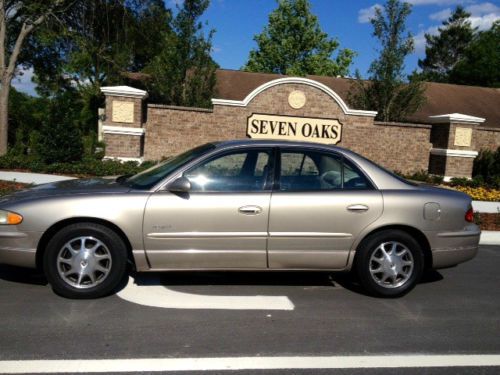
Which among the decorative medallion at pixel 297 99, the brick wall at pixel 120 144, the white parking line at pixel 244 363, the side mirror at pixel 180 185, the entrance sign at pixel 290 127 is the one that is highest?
the decorative medallion at pixel 297 99

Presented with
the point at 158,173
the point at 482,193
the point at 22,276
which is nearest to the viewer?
the point at 158,173

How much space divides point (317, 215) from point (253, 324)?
1228 mm

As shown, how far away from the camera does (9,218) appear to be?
4578mm

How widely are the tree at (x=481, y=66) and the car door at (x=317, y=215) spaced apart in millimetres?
37156

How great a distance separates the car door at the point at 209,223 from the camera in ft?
15.3

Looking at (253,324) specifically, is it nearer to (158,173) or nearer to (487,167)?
(158,173)

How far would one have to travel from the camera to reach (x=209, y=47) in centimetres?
1620

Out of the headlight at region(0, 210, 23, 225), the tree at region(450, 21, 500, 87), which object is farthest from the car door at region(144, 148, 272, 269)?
the tree at region(450, 21, 500, 87)

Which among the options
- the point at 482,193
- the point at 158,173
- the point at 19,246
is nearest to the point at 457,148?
the point at 482,193

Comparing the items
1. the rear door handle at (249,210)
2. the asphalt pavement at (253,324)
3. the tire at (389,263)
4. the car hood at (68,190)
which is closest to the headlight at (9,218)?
the car hood at (68,190)

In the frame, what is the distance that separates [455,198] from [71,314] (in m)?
3.88

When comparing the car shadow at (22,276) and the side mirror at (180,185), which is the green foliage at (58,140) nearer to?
the car shadow at (22,276)

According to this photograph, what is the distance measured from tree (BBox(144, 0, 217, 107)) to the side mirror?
475 inches

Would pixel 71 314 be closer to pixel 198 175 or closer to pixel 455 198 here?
pixel 198 175
